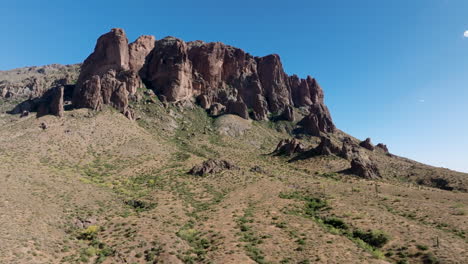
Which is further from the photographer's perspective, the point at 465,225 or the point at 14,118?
the point at 14,118

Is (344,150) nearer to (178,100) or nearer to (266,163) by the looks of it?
(266,163)

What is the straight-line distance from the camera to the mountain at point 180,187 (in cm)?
2934

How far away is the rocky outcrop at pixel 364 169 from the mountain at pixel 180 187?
370mm

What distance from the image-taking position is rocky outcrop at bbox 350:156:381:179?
6826 cm

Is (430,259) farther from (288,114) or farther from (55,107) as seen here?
(288,114)

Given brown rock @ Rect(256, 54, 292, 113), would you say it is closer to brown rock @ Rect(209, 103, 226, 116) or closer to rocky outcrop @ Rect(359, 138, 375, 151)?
brown rock @ Rect(209, 103, 226, 116)

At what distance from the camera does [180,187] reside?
5375cm

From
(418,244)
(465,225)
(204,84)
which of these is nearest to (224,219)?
(418,244)

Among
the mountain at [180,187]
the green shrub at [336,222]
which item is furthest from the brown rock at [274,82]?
the green shrub at [336,222]

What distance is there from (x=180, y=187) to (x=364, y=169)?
4786 cm

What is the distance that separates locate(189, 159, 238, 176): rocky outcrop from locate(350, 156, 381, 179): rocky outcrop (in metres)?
32.5

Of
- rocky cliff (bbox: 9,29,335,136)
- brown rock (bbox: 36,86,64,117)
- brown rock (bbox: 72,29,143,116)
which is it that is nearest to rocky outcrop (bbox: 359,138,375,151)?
rocky cliff (bbox: 9,29,335,136)

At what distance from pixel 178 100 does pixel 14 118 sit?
59217mm

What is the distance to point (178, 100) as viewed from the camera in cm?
12088
